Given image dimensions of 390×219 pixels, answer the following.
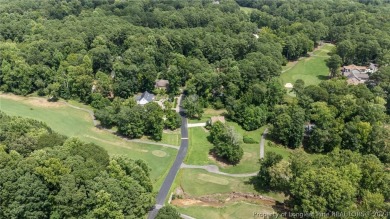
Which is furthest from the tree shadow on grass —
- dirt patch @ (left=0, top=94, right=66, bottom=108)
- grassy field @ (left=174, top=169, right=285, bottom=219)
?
dirt patch @ (left=0, top=94, right=66, bottom=108)

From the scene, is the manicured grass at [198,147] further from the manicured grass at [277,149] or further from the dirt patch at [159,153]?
the manicured grass at [277,149]

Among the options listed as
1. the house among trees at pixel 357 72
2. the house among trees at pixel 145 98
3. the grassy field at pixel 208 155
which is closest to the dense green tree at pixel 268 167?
the grassy field at pixel 208 155

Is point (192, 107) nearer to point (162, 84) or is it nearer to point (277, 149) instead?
point (162, 84)

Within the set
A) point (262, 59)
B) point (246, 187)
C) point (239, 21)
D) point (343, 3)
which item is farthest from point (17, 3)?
point (343, 3)

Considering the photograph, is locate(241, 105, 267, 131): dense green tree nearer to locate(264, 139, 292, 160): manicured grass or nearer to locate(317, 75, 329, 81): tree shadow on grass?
locate(264, 139, 292, 160): manicured grass

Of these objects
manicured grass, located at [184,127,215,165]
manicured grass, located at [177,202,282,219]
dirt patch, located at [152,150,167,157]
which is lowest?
manicured grass, located at [177,202,282,219]

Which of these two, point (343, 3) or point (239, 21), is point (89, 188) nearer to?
point (239, 21)

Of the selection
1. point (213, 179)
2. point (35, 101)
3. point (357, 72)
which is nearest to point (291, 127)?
point (213, 179)
